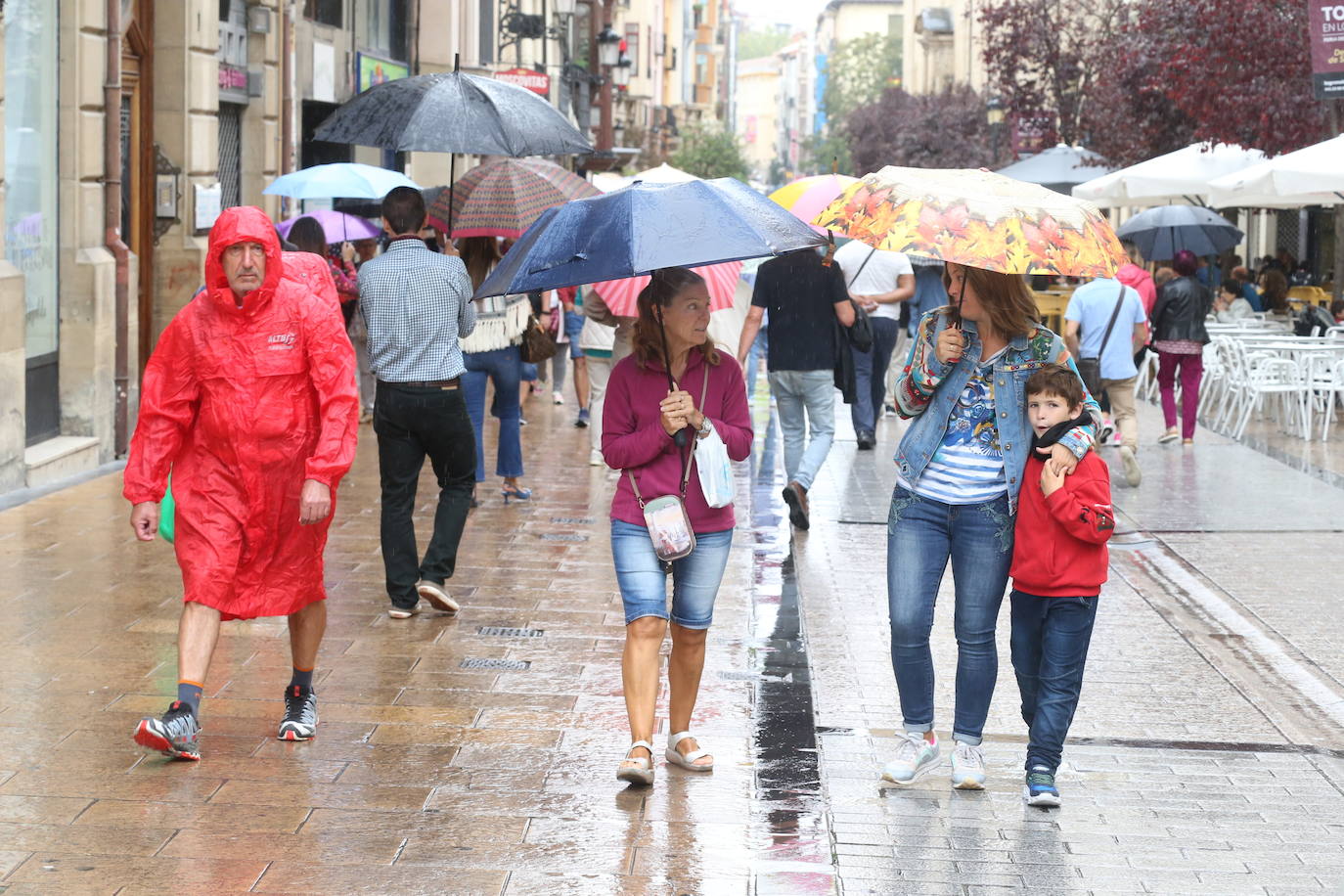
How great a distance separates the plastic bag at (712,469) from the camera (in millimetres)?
5348

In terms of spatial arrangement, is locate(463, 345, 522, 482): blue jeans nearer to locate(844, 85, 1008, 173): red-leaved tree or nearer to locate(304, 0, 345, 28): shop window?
locate(304, 0, 345, 28): shop window

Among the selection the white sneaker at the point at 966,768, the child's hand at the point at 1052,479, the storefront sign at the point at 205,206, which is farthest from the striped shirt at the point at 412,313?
the storefront sign at the point at 205,206

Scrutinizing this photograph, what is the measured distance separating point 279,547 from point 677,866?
1754 mm

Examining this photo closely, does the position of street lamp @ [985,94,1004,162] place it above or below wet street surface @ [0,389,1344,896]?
above

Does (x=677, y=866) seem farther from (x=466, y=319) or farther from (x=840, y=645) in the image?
(x=466, y=319)

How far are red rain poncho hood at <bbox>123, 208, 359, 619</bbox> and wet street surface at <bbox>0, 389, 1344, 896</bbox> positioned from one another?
61cm

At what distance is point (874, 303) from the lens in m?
14.0

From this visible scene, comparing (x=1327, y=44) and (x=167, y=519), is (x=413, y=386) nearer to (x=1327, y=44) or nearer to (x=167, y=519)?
(x=167, y=519)

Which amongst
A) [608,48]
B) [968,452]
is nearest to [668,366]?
[968,452]

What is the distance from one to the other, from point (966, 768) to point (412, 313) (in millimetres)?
3482

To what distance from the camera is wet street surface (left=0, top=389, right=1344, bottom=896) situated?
187 inches

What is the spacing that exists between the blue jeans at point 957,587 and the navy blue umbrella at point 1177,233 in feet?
48.3

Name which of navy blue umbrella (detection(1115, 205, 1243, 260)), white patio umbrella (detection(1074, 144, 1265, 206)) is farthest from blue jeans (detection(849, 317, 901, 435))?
white patio umbrella (detection(1074, 144, 1265, 206))

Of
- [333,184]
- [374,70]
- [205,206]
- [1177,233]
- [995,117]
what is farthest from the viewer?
[995,117]
